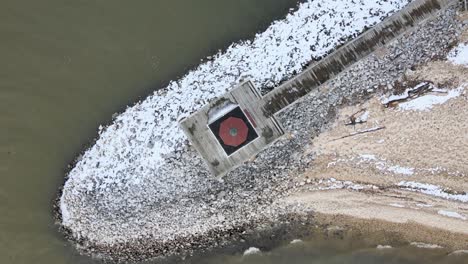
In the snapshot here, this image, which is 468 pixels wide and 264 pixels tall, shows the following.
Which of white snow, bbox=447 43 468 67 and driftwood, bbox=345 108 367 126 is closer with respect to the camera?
white snow, bbox=447 43 468 67

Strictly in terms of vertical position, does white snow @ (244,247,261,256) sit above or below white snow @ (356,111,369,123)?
below

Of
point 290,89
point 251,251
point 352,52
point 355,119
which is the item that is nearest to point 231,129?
point 290,89

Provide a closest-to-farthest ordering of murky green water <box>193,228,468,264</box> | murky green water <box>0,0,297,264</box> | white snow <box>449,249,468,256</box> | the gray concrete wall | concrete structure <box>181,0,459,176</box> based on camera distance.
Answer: concrete structure <box>181,0,459,176</box>
the gray concrete wall
murky green water <box>0,0,297,264</box>
murky green water <box>193,228,468,264</box>
white snow <box>449,249,468,256</box>

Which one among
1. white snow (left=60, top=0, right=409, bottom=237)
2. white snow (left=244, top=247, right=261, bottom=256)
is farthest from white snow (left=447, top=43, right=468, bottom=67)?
white snow (left=244, top=247, right=261, bottom=256)

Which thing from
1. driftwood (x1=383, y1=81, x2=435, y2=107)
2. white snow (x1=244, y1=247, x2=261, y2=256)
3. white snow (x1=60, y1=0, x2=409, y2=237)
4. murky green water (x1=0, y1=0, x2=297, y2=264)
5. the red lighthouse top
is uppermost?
murky green water (x1=0, y1=0, x2=297, y2=264)

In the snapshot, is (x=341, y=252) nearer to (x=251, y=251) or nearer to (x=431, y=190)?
(x=251, y=251)

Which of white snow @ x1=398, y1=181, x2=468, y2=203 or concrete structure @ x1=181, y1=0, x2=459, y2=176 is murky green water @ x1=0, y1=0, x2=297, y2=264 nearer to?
concrete structure @ x1=181, y1=0, x2=459, y2=176
